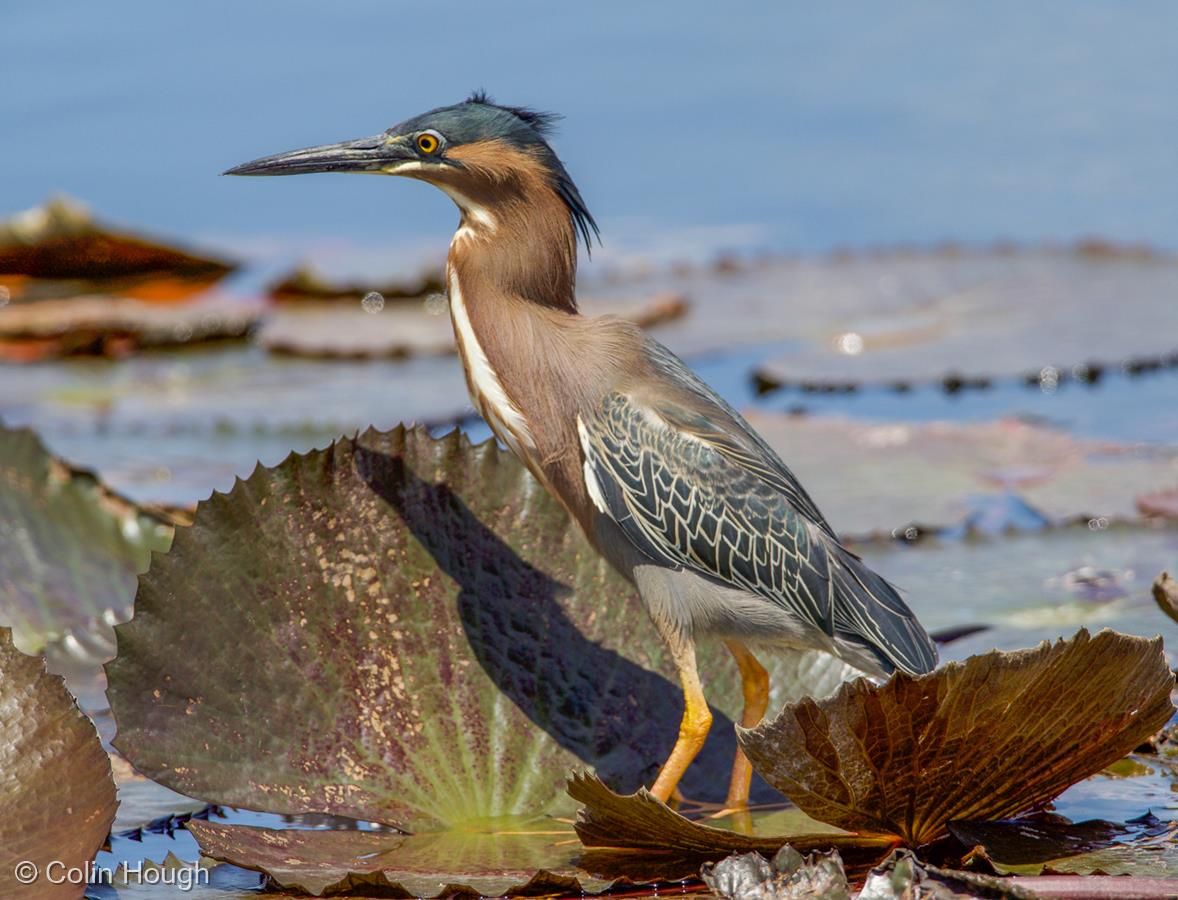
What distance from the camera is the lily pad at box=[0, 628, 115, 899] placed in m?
2.40

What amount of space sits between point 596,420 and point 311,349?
3455mm

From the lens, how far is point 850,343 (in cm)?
640

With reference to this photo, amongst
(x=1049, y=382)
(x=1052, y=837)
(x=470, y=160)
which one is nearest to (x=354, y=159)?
(x=470, y=160)

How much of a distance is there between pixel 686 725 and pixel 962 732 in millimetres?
676

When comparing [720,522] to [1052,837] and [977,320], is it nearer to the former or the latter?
[1052,837]

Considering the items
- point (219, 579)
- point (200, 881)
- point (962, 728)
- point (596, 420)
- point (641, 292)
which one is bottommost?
point (200, 881)

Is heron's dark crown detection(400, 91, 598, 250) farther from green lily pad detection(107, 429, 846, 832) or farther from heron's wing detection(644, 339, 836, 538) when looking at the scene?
green lily pad detection(107, 429, 846, 832)

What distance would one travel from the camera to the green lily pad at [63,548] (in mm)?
3537

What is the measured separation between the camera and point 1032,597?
394cm

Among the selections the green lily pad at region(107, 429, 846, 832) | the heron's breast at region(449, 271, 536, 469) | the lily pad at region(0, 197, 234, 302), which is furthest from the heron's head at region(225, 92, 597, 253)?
the lily pad at region(0, 197, 234, 302)

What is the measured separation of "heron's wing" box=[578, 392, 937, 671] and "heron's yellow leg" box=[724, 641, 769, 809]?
6.2 inches

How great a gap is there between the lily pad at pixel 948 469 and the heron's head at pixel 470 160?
5.25 ft

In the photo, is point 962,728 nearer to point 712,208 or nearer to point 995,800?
point 995,800

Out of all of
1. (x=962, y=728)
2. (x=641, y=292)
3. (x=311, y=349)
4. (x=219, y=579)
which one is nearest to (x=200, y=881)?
(x=219, y=579)
